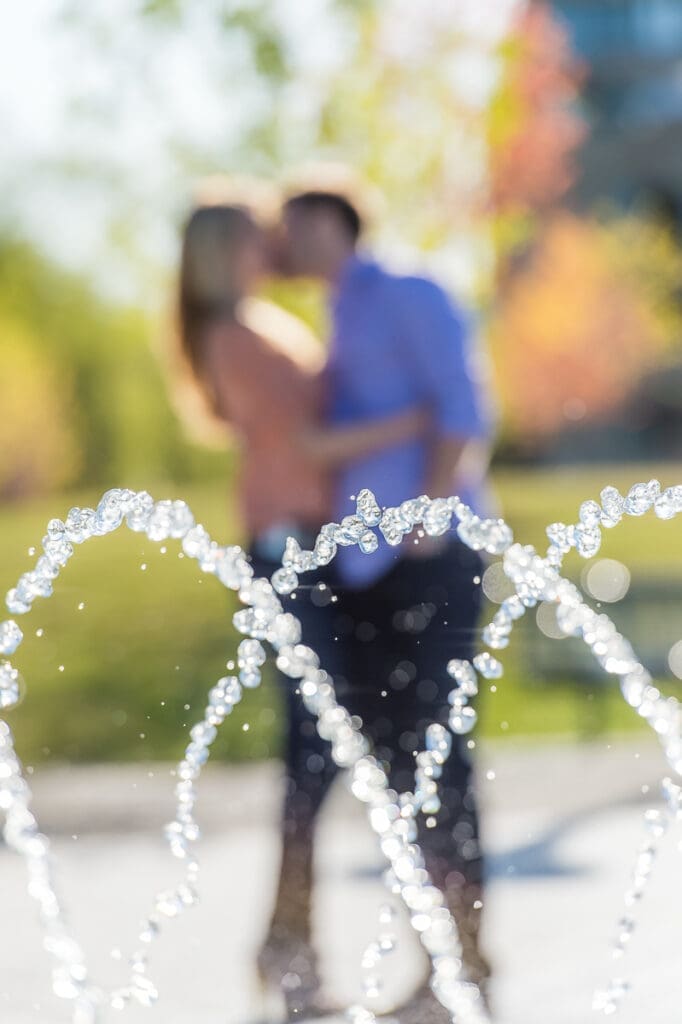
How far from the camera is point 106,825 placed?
3.90m

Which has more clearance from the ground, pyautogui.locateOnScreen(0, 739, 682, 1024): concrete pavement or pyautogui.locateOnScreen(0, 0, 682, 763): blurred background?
pyautogui.locateOnScreen(0, 0, 682, 763): blurred background

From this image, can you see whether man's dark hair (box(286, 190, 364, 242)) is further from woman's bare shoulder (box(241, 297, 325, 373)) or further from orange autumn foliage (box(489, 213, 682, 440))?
orange autumn foliage (box(489, 213, 682, 440))

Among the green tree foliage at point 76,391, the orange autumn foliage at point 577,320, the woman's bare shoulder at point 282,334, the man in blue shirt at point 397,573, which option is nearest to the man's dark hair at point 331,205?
the man in blue shirt at point 397,573

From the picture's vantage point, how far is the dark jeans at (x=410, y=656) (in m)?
2.38

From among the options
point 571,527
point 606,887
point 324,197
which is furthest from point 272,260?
point 606,887

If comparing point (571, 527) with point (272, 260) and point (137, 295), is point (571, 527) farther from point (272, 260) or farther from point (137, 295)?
point (137, 295)

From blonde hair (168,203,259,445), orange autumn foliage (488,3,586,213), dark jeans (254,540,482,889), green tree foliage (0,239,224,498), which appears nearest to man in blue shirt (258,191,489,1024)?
dark jeans (254,540,482,889)

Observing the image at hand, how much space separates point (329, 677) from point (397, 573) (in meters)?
0.20

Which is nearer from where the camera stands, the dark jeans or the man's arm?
the dark jeans

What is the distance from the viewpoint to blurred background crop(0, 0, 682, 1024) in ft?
12.0

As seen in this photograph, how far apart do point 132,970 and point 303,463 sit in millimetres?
968

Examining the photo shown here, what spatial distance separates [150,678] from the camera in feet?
21.3

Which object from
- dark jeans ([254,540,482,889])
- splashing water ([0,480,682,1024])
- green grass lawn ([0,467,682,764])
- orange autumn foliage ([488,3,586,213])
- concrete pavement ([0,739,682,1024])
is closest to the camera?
splashing water ([0,480,682,1024])

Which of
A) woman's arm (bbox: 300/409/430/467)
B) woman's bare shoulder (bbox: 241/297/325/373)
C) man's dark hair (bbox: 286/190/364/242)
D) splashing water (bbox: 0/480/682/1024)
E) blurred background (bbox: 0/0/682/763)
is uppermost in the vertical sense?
blurred background (bbox: 0/0/682/763)
